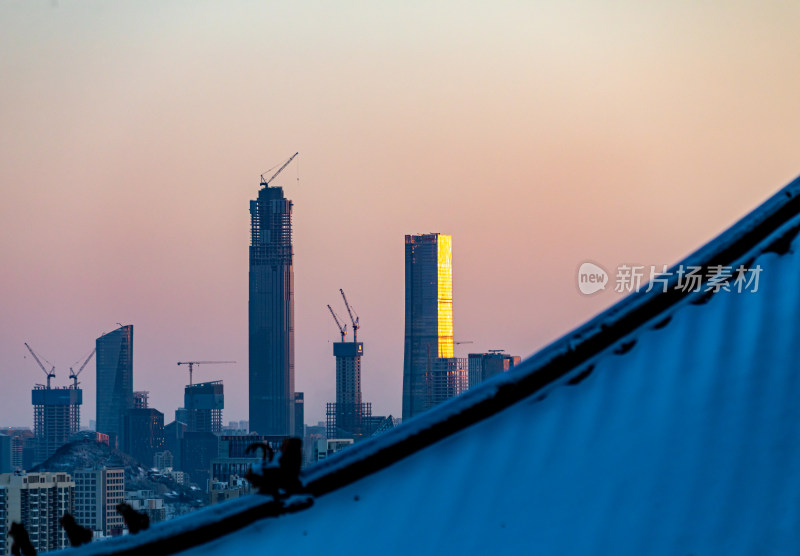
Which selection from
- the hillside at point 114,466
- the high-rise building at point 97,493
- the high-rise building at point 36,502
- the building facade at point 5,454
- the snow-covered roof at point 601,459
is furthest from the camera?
the building facade at point 5,454

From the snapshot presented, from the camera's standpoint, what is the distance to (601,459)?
4184 mm

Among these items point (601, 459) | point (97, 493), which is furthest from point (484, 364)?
point (601, 459)

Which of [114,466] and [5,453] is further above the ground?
[114,466]

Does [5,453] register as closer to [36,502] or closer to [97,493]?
[97,493]

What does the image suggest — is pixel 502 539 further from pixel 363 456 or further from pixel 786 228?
pixel 786 228

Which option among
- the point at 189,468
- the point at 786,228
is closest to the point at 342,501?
the point at 786,228

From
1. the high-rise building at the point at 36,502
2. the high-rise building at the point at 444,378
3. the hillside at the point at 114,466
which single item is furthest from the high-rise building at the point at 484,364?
the high-rise building at the point at 36,502

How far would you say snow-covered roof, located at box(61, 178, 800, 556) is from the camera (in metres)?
3.95

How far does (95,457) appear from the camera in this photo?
155 metres

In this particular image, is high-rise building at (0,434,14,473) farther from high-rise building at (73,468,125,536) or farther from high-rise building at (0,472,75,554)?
high-rise building at (0,472,75,554)

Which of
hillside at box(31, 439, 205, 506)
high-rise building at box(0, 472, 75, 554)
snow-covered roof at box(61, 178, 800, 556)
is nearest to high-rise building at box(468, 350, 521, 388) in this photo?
hillside at box(31, 439, 205, 506)

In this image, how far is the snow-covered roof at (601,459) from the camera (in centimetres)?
395

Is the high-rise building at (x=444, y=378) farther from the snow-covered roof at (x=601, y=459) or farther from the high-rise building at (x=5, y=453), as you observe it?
the snow-covered roof at (x=601, y=459)

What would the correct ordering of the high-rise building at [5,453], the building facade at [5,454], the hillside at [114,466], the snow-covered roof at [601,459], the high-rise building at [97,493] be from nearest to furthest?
the snow-covered roof at [601,459] → the high-rise building at [97,493] → the hillside at [114,466] → the high-rise building at [5,453] → the building facade at [5,454]
